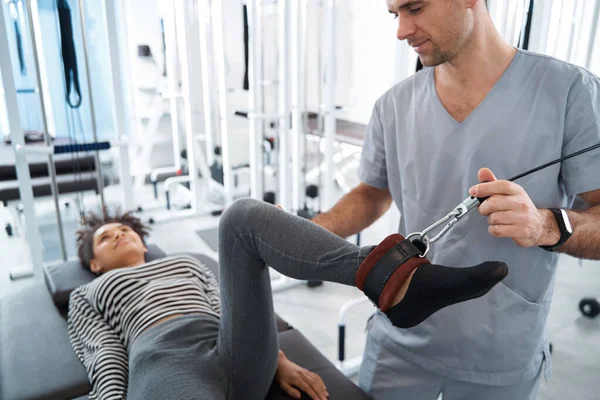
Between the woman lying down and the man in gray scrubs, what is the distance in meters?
0.23

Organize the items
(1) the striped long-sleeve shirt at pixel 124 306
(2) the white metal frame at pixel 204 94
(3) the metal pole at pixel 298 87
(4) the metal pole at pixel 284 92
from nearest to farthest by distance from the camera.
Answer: (1) the striped long-sleeve shirt at pixel 124 306 < (4) the metal pole at pixel 284 92 < (3) the metal pole at pixel 298 87 < (2) the white metal frame at pixel 204 94

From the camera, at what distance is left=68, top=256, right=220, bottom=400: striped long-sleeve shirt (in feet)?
4.38

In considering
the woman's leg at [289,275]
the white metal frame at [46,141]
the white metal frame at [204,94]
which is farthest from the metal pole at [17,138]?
the woman's leg at [289,275]

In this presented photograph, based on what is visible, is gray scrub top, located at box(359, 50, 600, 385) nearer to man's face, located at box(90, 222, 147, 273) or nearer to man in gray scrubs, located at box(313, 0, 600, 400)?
man in gray scrubs, located at box(313, 0, 600, 400)

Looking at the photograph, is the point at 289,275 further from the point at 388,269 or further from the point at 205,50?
the point at 205,50

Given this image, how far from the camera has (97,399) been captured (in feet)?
4.02

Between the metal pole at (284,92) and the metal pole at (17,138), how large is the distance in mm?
1212

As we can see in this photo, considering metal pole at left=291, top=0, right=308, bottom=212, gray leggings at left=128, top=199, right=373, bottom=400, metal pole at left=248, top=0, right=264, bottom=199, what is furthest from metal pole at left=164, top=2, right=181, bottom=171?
gray leggings at left=128, top=199, right=373, bottom=400

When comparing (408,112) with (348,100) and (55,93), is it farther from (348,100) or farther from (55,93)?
(348,100)

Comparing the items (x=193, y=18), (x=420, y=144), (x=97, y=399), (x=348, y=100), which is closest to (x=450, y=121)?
(x=420, y=144)

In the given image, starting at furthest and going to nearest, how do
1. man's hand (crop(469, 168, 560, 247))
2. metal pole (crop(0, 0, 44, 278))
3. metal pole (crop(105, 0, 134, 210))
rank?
metal pole (crop(105, 0, 134, 210)) < metal pole (crop(0, 0, 44, 278)) < man's hand (crop(469, 168, 560, 247))

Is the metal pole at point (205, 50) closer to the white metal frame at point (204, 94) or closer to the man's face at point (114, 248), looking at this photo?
the white metal frame at point (204, 94)

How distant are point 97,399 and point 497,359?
1000 millimetres

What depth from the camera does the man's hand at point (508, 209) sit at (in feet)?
2.37
